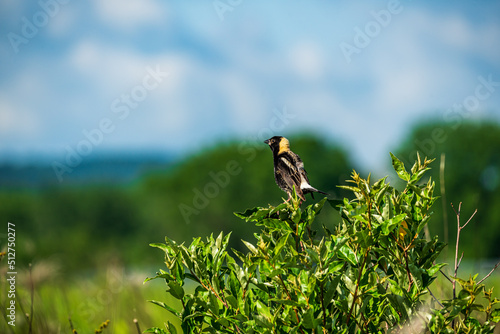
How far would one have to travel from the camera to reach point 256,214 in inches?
92.2

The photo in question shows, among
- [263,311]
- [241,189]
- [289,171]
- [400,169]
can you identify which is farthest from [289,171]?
[241,189]

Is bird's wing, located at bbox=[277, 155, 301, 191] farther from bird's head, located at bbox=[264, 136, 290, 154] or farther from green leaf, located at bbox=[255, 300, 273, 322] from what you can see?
green leaf, located at bbox=[255, 300, 273, 322]

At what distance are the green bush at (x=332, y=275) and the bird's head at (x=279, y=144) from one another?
1.00 metres

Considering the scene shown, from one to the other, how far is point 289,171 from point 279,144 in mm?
434

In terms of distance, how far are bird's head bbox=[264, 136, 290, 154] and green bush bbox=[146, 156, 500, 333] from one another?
A: 1.00m

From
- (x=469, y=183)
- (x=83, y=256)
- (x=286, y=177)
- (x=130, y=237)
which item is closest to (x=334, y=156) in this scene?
(x=469, y=183)

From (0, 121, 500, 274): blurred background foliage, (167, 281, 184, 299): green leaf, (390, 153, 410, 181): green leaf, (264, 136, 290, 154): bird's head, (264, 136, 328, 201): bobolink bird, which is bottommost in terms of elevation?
(0, 121, 500, 274): blurred background foliage

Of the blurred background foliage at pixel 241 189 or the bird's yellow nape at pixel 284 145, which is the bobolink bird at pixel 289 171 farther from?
the blurred background foliage at pixel 241 189

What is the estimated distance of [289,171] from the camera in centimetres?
332

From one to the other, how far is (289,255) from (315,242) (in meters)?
0.15

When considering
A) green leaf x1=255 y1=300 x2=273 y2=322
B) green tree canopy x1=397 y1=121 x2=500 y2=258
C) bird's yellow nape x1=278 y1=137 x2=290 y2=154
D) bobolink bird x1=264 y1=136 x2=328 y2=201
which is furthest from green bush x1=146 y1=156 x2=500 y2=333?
green tree canopy x1=397 y1=121 x2=500 y2=258

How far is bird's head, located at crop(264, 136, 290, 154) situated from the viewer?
3.57 m

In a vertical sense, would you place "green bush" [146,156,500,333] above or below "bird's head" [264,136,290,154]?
below

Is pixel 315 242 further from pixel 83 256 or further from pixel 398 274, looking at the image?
pixel 83 256
